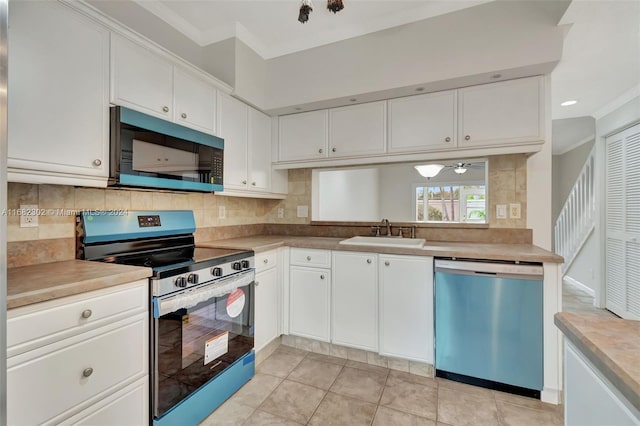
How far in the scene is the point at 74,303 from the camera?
115cm

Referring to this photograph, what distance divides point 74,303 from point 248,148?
1.77 metres

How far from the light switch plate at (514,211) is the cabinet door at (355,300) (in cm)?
117

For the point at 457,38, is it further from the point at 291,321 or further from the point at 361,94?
the point at 291,321

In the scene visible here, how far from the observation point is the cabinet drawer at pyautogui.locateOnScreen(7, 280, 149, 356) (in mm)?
999

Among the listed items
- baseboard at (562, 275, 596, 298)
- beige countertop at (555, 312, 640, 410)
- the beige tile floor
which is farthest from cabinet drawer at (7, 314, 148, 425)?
baseboard at (562, 275, 596, 298)

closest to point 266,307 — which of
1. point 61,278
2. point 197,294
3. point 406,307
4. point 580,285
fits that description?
point 197,294

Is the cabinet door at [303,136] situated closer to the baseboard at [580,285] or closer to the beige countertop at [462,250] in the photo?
the beige countertop at [462,250]

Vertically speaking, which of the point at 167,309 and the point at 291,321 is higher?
the point at 167,309

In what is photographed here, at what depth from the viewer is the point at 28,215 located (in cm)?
148

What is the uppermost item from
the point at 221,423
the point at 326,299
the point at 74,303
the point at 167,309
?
the point at 74,303

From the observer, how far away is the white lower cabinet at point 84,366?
1.01 metres

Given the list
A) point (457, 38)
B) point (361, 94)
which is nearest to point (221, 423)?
point (361, 94)

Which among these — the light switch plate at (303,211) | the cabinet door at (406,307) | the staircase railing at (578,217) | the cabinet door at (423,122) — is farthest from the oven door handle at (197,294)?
the staircase railing at (578,217)

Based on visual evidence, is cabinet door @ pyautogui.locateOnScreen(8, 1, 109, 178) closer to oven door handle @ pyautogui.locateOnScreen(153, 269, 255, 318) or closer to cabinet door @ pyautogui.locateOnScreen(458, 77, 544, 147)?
oven door handle @ pyautogui.locateOnScreen(153, 269, 255, 318)
